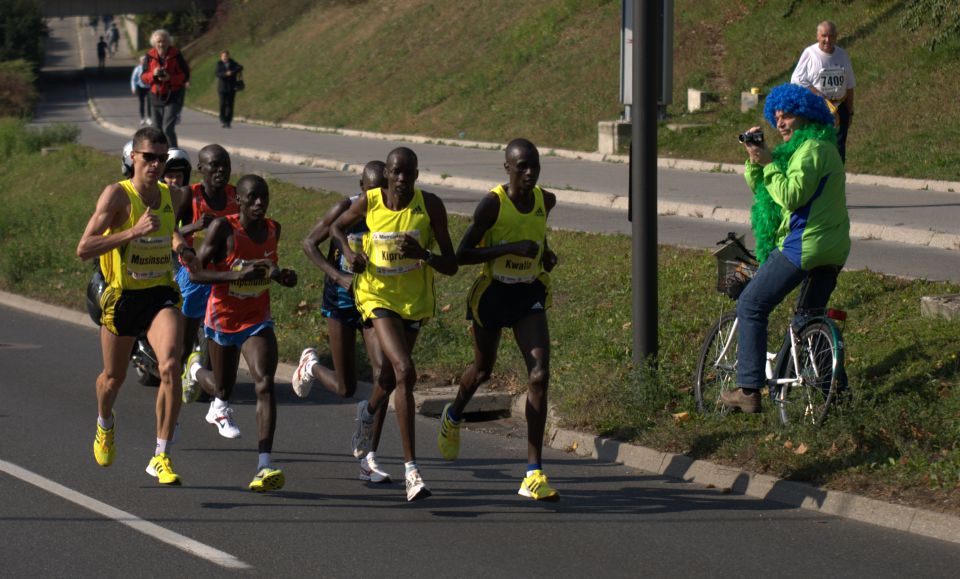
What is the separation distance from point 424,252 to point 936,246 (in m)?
7.20

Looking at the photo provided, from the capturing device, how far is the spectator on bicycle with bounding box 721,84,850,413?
786cm

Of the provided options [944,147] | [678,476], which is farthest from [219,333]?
[944,147]

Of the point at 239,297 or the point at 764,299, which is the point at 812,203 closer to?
the point at 764,299

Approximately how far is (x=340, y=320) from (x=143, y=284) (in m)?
1.43

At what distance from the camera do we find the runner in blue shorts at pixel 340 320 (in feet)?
26.9

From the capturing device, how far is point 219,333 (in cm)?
846

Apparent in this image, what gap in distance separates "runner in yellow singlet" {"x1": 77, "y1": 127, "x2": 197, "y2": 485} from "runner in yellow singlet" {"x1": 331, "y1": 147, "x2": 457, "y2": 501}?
3.42 feet

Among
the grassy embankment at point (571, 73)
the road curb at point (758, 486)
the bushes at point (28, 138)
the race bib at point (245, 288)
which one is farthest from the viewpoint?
the bushes at point (28, 138)

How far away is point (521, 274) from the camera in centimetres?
790

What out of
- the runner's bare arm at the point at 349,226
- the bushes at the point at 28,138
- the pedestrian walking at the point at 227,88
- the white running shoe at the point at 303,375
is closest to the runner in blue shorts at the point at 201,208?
the white running shoe at the point at 303,375

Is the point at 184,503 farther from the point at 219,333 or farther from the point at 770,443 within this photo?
the point at 770,443

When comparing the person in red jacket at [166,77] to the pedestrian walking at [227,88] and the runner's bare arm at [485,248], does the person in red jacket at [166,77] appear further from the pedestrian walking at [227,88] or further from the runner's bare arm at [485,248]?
the pedestrian walking at [227,88]

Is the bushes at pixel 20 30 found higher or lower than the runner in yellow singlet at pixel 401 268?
higher

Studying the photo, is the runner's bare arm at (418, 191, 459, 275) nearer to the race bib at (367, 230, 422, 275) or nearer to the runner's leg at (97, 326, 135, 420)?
the race bib at (367, 230, 422, 275)
